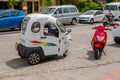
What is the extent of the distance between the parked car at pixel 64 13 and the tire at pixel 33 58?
45.7 ft

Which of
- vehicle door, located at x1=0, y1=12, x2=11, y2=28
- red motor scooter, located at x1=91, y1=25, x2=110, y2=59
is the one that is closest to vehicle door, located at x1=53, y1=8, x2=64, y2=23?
vehicle door, located at x1=0, y1=12, x2=11, y2=28

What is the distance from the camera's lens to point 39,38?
32.2 ft

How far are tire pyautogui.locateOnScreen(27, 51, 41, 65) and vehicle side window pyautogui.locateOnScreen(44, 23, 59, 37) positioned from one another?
80 cm

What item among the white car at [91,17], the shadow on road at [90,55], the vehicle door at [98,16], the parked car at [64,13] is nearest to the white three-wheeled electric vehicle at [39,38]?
the shadow on road at [90,55]

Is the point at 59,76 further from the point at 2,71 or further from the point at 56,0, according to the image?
the point at 56,0

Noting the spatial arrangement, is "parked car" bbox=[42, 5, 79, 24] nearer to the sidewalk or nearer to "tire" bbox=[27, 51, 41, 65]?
the sidewalk

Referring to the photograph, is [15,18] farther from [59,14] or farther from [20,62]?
[20,62]

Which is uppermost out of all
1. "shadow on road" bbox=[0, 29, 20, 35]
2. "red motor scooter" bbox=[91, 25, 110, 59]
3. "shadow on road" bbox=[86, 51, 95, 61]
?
"red motor scooter" bbox=[91, 25, 110, 59]

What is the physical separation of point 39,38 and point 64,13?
15478 millimetres

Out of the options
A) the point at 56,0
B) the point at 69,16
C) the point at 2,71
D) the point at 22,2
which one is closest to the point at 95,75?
the point at 2,71

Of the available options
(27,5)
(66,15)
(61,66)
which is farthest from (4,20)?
(27,5)

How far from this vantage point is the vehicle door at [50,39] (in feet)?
32.7

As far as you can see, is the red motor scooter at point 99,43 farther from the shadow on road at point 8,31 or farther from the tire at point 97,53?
the shadow on road at point 8,31

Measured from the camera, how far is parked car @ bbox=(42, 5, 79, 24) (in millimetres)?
24250
